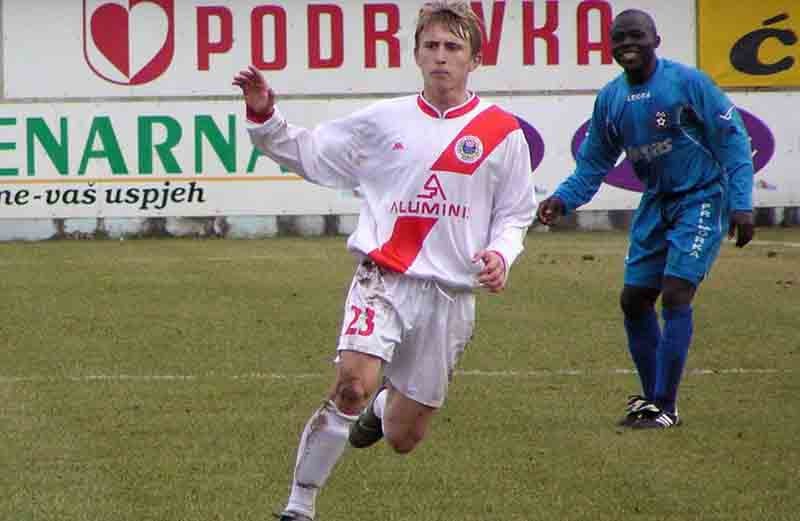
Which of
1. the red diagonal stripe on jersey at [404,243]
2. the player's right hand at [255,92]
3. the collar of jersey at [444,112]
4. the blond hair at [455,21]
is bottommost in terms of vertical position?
the red diagonal stripe on jersey at [404,243]

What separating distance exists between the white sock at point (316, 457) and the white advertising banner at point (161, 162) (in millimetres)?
17616

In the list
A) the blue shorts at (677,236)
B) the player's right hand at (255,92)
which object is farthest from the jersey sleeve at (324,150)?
the blue shorts at (677,236)

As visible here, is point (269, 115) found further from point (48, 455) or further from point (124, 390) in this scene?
point (124, 390)

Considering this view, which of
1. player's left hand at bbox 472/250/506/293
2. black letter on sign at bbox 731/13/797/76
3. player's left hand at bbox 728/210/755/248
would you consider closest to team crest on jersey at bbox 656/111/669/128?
player's left hand at bbox 728/210/755/248

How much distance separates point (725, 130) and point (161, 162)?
618 inches

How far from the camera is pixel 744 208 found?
955 cm

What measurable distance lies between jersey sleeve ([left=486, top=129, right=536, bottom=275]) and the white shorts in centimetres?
28

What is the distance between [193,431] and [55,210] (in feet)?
51.1

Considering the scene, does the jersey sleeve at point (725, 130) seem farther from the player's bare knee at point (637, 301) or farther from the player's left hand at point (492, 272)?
the player's left hand at point (492, 272)

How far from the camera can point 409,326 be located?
23.2ft

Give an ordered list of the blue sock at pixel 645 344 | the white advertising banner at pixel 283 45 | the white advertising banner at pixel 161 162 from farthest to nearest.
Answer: the white advertising banner at pixel 283 45 < the white advertising banner at pixel 161 162 < the blue sock at pixel 645 344

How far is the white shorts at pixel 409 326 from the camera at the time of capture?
696 centimetres

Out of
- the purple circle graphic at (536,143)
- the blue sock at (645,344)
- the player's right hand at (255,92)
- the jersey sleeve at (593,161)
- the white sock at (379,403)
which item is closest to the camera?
the player's right hand at (255,92)

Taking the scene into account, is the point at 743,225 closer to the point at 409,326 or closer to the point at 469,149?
the point at 469,149
